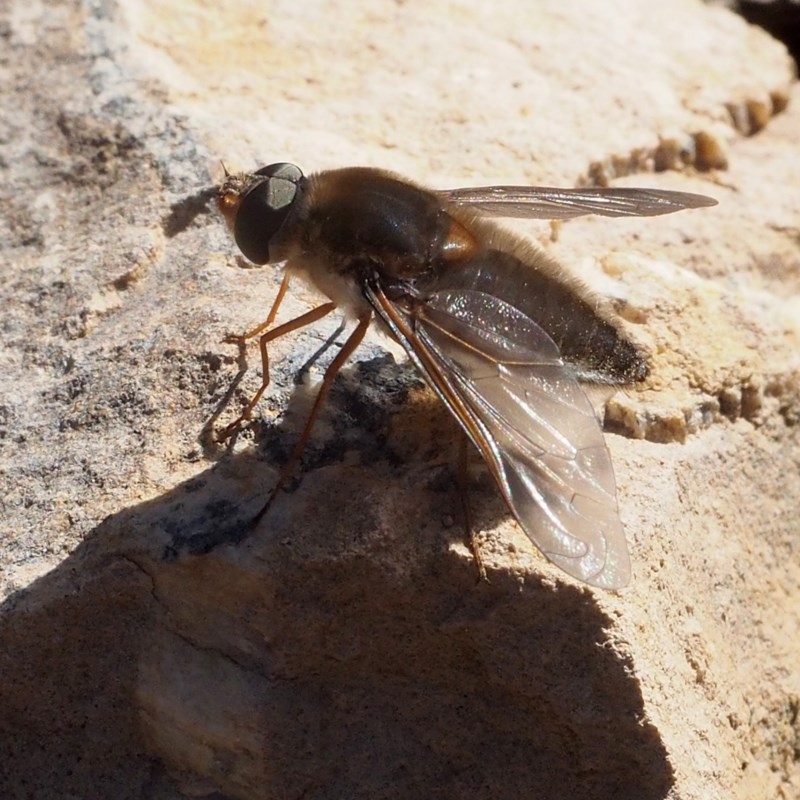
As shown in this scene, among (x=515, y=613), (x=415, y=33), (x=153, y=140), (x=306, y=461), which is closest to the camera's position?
(x=515, y=613)

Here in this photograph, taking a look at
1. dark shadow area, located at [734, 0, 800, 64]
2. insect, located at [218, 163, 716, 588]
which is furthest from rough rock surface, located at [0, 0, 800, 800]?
dark shadow area, located at [734, 0, 800, 64]

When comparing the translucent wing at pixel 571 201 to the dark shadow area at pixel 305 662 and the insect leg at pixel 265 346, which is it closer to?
the insect leg at pixel 265 346

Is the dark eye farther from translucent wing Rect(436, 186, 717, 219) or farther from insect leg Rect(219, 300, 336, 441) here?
translucent wing Rect(436, 186, 717, 219)

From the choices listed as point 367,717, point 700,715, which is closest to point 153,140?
point 367,717

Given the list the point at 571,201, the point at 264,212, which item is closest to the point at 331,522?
the point at 264,212

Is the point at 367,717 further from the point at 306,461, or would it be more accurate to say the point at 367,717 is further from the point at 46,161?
the point at 46,161

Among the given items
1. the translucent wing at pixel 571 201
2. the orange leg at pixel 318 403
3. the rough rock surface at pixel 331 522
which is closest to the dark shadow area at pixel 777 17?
the rough rock surface at pixel 331 522

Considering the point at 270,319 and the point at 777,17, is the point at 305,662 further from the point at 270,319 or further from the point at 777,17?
the point at 777,17

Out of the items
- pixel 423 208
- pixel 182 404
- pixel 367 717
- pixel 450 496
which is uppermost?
pixel 423 208
